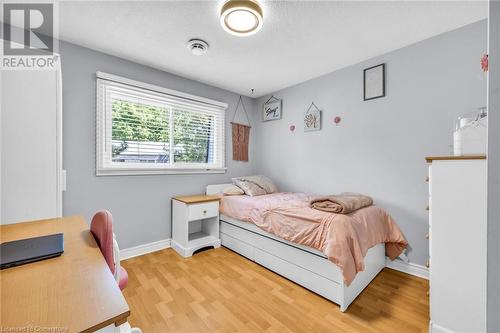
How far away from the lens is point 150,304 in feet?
5.65

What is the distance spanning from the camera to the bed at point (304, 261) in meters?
1.73

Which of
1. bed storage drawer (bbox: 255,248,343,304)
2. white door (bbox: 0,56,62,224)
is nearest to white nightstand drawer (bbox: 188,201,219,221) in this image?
bed storage drawer (bbox: 255,248,343,304)

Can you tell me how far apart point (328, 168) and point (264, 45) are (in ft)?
5.80

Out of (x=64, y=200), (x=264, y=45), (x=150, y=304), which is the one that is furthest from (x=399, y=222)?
(x=64, y=200)

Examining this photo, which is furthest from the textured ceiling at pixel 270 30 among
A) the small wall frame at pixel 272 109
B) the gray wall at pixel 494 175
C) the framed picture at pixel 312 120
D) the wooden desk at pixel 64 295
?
the wooden desk at pixel 64 295

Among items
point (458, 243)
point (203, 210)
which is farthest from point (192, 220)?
point (458, 243)

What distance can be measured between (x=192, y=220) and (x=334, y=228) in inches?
70.3

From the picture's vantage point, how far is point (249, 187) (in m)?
3.14

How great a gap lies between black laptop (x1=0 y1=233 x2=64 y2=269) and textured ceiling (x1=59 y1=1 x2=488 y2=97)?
1760 mm

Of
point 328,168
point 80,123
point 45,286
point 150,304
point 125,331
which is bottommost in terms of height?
point 150,304

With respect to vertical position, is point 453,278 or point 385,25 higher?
point 385,25

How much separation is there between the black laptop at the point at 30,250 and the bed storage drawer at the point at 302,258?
1740 millimetres

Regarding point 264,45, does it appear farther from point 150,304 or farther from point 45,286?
point 150,304

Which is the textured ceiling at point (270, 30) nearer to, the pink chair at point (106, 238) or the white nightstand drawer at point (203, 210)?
the pink chair at point (106, 238)
